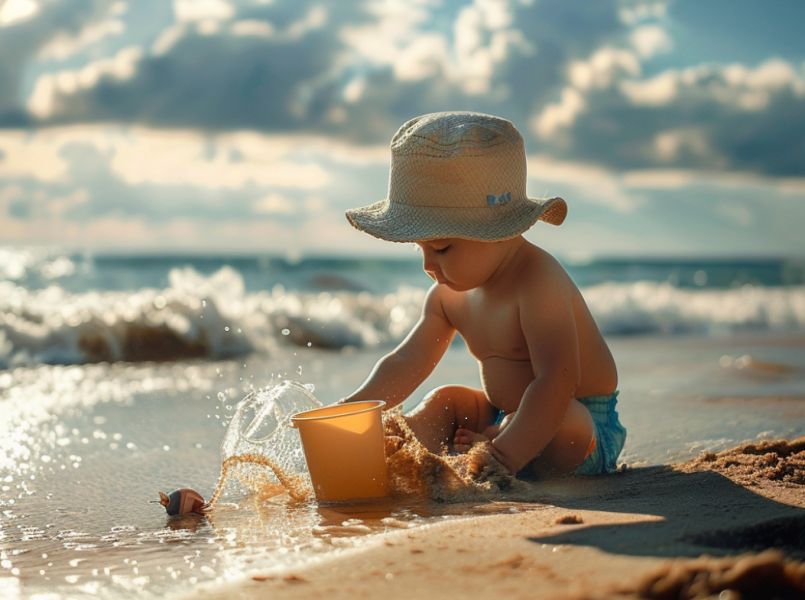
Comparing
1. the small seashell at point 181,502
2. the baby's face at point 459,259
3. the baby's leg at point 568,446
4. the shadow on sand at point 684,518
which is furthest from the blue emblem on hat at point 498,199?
the small seashell at point 181,502

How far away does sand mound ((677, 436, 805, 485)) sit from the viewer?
2.74 meters

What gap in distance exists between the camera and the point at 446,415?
3201mm

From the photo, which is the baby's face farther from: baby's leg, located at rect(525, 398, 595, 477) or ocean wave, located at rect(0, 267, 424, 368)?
ocean wave, located at rect(0, 267, 424, 368)

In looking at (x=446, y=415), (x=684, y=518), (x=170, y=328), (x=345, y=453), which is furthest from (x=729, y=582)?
(x=170, y=328)

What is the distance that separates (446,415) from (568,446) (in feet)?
1.44

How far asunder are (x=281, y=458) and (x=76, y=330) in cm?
538

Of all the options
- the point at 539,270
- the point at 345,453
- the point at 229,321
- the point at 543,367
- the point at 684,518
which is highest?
the point at 229,321

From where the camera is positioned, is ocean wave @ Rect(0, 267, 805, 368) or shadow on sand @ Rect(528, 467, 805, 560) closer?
shadow on sand @ Rect(528, 467, 805, 560)

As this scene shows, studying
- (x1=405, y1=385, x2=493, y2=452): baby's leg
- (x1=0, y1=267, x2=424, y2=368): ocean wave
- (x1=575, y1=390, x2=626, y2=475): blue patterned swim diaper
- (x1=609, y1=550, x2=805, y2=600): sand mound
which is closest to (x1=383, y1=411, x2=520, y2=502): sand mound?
(x1=405, y1=385, x2=493, y2=452): baby's leg

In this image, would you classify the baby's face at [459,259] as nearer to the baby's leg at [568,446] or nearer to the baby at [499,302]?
the baby at [499,302]

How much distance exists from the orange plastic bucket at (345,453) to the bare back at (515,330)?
517 millimetres

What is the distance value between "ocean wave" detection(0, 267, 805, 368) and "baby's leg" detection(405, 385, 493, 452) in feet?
8.13

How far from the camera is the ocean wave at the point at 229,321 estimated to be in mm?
7793

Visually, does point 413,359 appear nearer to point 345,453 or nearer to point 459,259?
point 459,259
